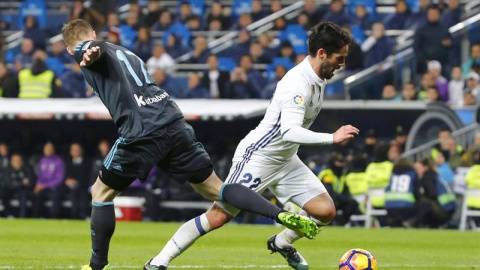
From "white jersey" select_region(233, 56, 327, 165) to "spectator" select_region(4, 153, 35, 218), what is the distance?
13.2 meters

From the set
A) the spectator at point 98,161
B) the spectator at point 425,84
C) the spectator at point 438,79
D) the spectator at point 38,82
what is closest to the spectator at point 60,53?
the spectator at point 38,82

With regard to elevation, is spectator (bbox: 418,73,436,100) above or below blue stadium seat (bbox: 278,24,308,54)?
below

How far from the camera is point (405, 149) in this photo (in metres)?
20.9

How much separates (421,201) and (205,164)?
11.2 m

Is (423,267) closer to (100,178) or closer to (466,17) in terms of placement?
(100,178)

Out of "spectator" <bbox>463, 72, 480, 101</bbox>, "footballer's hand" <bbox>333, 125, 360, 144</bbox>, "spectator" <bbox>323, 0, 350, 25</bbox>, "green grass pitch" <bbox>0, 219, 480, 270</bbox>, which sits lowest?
"green grass pitch" <bbox>0, 219, 480, 270</bbox>

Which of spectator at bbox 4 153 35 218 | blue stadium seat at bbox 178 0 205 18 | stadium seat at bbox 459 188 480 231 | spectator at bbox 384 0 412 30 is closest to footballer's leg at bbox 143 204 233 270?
stadium seat at bbox 459 188 480 231

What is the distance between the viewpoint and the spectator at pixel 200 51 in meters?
23.5

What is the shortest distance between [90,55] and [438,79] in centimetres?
1385

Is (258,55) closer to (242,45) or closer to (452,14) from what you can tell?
(242,45)

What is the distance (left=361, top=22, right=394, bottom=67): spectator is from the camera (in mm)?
22031

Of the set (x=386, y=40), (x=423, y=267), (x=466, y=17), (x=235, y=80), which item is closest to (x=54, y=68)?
(x=235, y=80)

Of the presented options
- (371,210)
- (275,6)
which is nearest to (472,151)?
(371,210)

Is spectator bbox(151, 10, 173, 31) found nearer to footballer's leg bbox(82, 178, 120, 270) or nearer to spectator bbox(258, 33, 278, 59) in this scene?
spectator bbox(258, 33, 278, 59)
